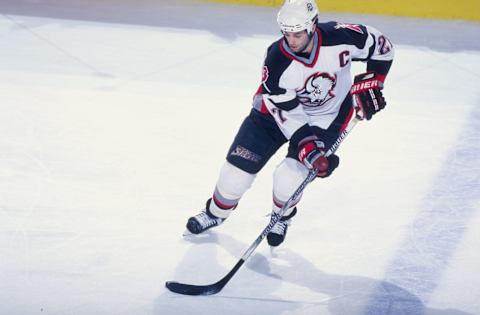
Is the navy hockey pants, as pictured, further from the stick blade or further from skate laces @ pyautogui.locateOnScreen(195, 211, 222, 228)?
the stick blade

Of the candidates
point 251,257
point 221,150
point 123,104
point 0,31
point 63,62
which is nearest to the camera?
point 251,257

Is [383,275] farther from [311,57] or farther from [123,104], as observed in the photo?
[123,104]

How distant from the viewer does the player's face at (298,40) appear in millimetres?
3082

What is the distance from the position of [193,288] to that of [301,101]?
781mm

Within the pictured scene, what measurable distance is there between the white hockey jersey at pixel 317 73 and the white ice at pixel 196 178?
1.73 feet

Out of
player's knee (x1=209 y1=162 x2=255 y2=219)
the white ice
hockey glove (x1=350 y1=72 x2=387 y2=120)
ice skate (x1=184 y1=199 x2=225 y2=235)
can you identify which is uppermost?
hockey glove (x1=350 y1=72 x2=387 y2=120)

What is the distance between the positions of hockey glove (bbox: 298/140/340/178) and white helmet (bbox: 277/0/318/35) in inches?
15.5

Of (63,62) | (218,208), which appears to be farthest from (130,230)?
(63,62)

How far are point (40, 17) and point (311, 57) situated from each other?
2.88 meters

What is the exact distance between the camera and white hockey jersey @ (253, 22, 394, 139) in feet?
10.4

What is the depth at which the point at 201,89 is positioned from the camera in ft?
15.7

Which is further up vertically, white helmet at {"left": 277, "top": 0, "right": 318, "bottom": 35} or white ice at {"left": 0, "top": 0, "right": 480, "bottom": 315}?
white helmet at {"left": 277, "top": 0, "right": 318, "bottom": 35}

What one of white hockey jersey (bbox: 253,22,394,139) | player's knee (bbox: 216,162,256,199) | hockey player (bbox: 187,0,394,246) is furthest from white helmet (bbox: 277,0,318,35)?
player's knee (bbox: 216,162,256,199)

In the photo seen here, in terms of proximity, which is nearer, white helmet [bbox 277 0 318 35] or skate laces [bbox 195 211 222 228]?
white helmet [bbox 277 0 318 35]
